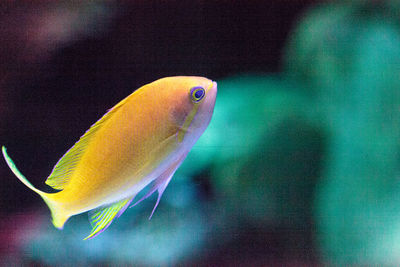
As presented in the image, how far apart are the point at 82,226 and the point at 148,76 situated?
1.63 feet

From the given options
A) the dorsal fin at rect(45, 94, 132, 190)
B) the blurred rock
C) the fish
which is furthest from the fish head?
the blurred rock

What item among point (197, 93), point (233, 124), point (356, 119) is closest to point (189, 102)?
point (197, 93)

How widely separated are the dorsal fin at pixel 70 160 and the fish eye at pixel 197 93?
20 cm

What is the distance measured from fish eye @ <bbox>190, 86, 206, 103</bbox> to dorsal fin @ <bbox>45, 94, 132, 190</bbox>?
20cm

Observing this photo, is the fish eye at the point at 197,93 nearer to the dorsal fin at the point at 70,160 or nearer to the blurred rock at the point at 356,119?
the dorsal fin at the point at 70,160

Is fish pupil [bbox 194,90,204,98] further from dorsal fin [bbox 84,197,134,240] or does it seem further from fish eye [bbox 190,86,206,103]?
dorsal fin [bbox 84,197,134,240]

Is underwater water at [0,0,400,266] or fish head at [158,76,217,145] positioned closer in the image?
fish head at [158,76,217,145]

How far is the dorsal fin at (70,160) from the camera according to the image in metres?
0.84

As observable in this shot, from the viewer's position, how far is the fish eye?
0.80 m

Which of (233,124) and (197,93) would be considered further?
(233,124)

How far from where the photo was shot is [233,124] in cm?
104

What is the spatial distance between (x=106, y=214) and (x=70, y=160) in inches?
6.6

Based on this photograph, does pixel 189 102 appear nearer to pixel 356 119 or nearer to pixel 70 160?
pixel 70 160

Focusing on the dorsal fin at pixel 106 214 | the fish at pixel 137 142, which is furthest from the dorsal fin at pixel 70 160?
the dorsal fin at pixel 106 214
